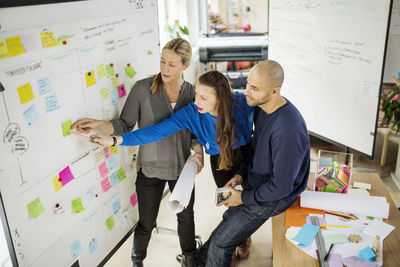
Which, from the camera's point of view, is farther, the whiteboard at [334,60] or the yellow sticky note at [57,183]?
the whiteboard at [334,60]

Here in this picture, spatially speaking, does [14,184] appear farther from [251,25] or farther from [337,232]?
[251,25]

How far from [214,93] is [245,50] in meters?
3.32

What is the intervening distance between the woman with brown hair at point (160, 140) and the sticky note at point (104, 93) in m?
0.12

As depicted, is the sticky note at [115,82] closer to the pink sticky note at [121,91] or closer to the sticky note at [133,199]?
the pink sticky note at [121,91]

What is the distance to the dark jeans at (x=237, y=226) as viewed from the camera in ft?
6.91

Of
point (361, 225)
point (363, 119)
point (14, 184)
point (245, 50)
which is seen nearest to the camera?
point (14, 184)

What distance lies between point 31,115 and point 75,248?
775 millimetres

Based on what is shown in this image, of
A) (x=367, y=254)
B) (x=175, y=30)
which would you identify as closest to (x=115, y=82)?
(x=367, y=254)

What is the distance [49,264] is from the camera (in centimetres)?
188

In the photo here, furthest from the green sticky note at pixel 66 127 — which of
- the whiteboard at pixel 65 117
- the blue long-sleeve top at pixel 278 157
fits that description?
the blue long-sleeve top at pixel 278 157

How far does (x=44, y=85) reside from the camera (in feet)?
5.49

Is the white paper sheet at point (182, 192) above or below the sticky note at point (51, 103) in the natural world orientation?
below

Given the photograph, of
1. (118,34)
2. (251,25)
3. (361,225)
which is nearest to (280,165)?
(361,225)

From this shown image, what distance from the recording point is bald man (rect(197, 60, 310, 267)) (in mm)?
1911
